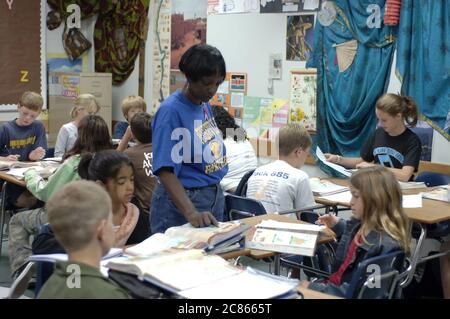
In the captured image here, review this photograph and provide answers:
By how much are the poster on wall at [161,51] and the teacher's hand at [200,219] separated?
4.77 metres

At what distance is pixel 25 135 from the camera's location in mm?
5180

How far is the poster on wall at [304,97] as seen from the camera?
565 centimetres

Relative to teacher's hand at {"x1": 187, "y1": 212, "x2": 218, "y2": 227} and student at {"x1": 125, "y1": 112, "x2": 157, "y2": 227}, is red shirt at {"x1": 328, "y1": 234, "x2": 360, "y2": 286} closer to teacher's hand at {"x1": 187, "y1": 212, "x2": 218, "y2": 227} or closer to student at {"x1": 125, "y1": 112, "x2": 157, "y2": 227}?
teacher's hand at {"x1": 187, "y1": 212, "x2": 218, "y2": 227}

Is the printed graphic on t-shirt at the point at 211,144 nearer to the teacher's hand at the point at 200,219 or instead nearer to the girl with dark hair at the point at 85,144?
the teacher's hand at the point at 200,219

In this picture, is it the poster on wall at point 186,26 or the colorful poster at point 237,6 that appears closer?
the colorful poster at point 237,6

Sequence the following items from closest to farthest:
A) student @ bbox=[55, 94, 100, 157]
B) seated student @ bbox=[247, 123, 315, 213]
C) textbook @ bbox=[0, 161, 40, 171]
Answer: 1. seated student @ bbox=[247, 123, 315, 213]
2. textbook @ bbox=[0, 161, 40, 171]
3. student @ bbox=[55, 94, 100, 157]

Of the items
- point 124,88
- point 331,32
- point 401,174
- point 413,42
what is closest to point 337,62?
point 331,32

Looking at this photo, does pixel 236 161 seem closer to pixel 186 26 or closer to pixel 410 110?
pixel 410 110

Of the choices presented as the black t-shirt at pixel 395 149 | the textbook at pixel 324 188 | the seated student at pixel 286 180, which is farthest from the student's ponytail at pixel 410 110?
the seated student at pixel 286 180

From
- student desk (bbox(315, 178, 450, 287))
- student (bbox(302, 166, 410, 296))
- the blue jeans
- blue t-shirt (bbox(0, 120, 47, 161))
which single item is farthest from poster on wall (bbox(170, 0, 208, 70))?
student (bbox(302, 166, 410, 296))

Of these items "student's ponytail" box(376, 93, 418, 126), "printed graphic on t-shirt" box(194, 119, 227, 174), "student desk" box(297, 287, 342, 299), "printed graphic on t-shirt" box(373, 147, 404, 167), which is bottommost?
"student desk" box(297, 287, 342, 299)

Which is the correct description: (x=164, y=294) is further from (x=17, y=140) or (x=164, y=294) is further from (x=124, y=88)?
(x=124, y=88)

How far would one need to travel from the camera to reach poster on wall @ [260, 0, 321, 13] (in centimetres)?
552

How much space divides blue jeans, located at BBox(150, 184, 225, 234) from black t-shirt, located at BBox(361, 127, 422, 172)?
1.95m
